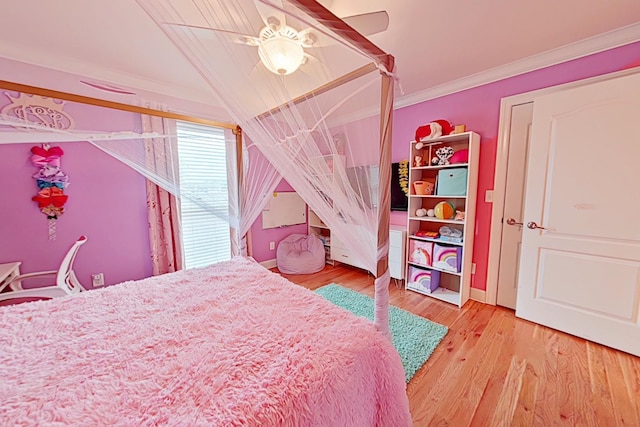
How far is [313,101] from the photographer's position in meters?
1.29

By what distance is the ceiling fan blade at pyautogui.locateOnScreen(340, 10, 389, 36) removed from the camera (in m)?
1.17

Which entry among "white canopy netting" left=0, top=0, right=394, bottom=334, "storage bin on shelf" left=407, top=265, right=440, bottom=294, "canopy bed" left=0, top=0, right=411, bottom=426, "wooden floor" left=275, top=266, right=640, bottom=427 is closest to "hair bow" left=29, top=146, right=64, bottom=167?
"canopy bed" left=0, top=0, right=411, bottom=426

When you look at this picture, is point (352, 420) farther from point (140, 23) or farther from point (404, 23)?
point (140, 23)

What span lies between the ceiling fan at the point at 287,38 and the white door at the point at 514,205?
191 centimetres

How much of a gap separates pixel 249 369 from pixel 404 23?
226 centimetres

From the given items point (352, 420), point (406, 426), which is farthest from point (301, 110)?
point (406, 426)

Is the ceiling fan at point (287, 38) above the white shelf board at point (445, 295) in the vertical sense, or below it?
above

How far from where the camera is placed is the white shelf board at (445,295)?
255 cm

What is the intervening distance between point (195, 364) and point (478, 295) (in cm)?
285

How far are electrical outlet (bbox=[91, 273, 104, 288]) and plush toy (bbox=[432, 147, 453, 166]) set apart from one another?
12.3 feet

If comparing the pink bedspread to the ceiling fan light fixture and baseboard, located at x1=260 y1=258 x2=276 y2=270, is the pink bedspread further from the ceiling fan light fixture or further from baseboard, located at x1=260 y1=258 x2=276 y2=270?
baseboard, located at x1=260 y1=258 x2=276 y2=270

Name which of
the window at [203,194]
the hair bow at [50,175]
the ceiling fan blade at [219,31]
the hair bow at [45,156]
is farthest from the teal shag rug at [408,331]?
the hair bow at [45,156]

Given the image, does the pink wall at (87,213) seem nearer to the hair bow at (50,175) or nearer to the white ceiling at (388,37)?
the hair bow at (50,175)

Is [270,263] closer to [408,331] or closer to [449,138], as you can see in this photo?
[408,331]
